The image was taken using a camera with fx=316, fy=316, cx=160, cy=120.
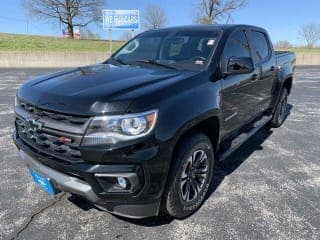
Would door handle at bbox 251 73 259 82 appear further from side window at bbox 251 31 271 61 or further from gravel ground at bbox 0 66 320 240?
gravel ground at bbox 0 66 320 240

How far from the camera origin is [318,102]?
9.25m

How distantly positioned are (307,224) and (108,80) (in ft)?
7.60

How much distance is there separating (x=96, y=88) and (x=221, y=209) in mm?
1770

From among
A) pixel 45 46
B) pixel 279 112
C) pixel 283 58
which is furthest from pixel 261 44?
pixel 45 46

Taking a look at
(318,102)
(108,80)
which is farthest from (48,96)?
(318,102)

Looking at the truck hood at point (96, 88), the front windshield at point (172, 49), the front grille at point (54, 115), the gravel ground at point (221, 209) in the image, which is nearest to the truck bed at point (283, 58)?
the gravel ground at point (221, 209)

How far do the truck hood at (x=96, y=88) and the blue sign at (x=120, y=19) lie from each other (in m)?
22.7

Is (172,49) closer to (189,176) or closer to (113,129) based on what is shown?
(189,176)

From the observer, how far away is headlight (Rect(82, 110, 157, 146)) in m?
2.32

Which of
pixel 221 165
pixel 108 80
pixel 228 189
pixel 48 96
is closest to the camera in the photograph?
pixel 48 96

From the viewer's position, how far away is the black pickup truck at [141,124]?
2.34m

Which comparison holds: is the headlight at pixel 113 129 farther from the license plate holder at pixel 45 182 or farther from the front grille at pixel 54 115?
the license plate holder at pixel 45 182

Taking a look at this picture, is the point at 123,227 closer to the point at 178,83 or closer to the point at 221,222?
the point at 221,222

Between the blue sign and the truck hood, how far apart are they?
892 inches
